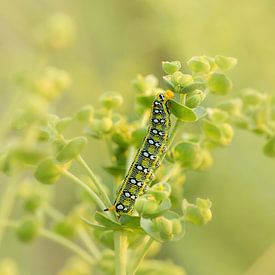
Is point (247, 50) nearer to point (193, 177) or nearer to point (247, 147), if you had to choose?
point (247, 147)

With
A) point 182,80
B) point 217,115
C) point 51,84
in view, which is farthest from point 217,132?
point 51,84

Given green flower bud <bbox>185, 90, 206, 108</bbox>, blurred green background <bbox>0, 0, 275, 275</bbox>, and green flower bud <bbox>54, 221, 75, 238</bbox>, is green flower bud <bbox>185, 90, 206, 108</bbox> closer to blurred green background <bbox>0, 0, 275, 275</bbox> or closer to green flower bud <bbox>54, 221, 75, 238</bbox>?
green flower bud <bbox>54, 221, 75, 238</bbox>

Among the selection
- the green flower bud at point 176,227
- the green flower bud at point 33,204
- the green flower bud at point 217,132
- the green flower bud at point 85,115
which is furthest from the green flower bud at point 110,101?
the green flower bud at point 33,204

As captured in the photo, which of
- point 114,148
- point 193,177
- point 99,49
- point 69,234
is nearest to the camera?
point 114,148

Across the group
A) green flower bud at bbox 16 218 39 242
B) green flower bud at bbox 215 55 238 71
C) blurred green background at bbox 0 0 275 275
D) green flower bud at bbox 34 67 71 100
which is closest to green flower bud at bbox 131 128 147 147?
green flower bud at bbox 215 55 238 71

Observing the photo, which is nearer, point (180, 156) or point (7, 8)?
point (180, 156)

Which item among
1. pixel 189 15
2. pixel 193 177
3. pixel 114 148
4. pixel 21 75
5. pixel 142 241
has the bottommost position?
pixel 142 241

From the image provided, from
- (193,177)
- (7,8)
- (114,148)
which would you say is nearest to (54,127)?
(114,148)

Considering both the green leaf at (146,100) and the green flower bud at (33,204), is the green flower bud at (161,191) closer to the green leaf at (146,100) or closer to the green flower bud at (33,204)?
the green leaf at (146,100)
